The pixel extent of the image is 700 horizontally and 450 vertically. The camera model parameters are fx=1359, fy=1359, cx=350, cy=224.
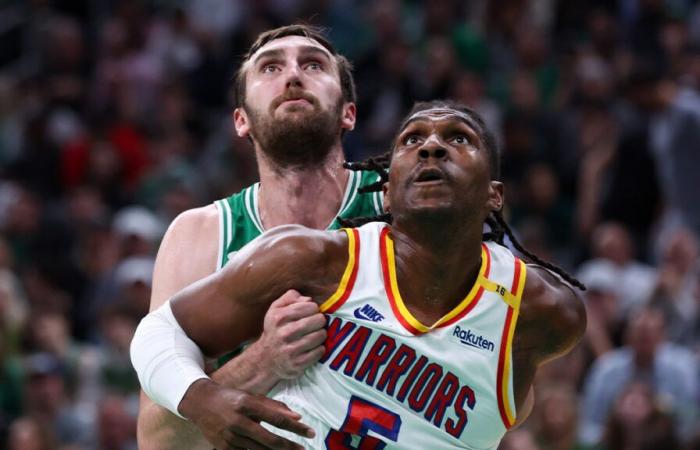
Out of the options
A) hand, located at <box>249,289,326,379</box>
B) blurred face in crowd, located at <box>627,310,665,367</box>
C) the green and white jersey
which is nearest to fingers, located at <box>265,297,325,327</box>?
hand, located at <box>249,289,326,379</box>

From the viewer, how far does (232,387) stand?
13.1 feet

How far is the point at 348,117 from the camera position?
4887 mm

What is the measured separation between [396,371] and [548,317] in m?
0.52

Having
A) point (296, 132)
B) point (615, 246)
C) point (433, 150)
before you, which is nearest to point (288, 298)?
point (433, 150)

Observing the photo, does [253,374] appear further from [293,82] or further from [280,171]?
[293,82]

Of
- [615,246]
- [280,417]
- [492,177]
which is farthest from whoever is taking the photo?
[615,246]

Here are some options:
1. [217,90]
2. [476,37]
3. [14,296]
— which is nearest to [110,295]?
[14,296]

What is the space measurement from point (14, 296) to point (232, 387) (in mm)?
5670

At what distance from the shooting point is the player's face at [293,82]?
459cm

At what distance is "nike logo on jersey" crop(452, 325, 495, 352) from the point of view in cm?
395

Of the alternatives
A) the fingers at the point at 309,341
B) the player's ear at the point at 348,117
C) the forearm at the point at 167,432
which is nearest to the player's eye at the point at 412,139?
the fingers at the point at 309,341

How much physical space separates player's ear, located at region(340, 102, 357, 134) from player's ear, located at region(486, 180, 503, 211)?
0.79 metres

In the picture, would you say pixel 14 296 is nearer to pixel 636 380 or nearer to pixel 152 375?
pixel 636 380

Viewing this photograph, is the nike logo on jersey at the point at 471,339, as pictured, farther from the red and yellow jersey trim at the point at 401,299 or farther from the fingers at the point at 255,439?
the fingers at the point at 255,439
